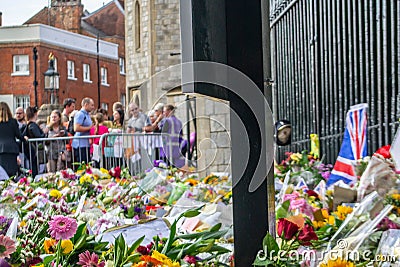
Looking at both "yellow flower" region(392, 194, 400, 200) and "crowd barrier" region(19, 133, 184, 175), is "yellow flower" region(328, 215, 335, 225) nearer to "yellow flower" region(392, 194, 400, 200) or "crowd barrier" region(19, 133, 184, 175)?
"yellow flower" region(392, 194, 400, 200)

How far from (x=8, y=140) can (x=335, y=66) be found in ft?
15.0

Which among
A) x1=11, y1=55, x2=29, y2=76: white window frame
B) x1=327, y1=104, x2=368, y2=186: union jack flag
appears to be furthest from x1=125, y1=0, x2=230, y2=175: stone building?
x1=11, y1=55, x2=29, y2=76: white window frame

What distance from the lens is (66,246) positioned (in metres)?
1.81

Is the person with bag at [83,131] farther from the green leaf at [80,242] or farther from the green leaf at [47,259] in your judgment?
the green leaf at [47,259]

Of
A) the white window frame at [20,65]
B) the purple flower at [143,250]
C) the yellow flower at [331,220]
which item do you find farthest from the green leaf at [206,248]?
the white window frame at [20,65]

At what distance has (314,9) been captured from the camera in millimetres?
7316

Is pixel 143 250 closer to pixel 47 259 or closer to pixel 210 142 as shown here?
pixel 47 259

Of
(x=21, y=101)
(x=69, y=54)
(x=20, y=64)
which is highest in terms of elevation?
(x=69, y=54)

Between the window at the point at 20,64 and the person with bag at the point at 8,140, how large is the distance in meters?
31.5

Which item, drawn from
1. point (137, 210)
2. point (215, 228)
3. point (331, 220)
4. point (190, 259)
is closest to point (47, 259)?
point (190, 259)

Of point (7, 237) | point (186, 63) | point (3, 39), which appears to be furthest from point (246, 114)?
point (3, 39)

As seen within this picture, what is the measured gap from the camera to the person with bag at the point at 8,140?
9.57 metres

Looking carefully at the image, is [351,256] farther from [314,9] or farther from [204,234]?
[314,9]

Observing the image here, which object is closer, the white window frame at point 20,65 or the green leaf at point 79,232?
the green leaf at point 79,232
